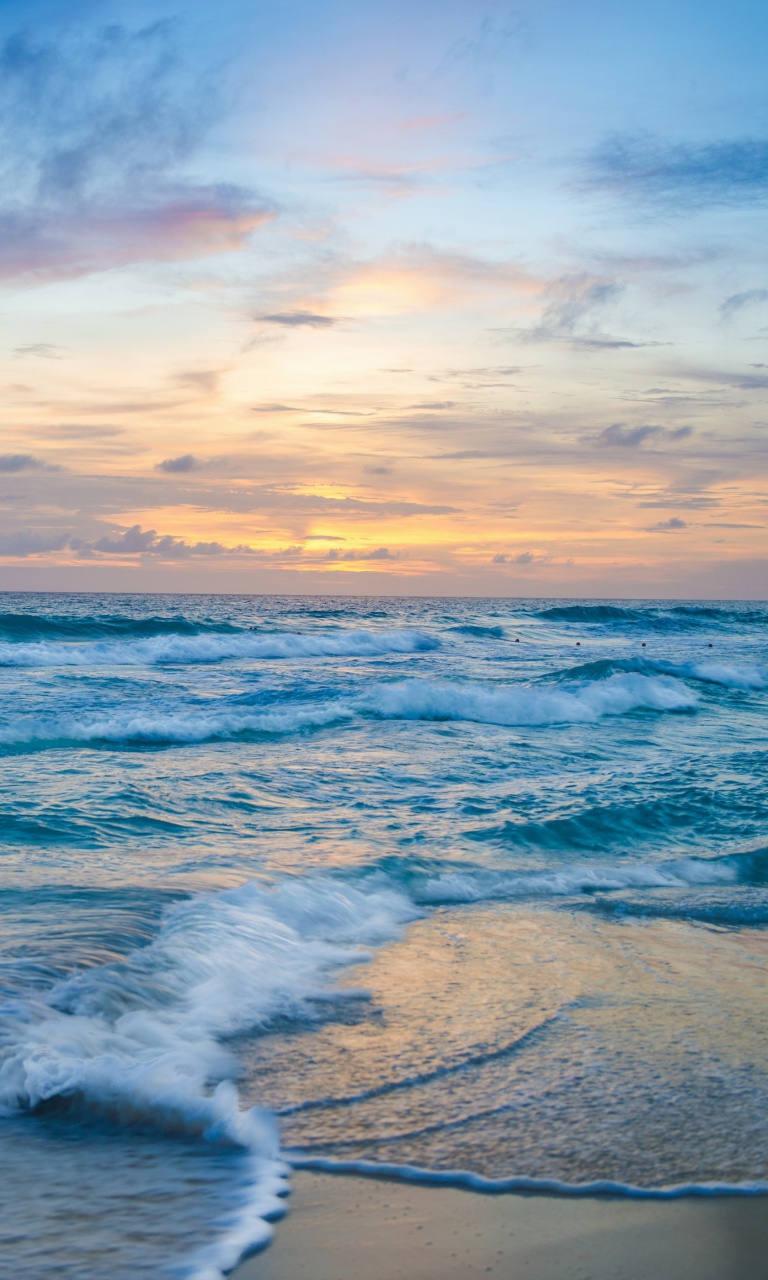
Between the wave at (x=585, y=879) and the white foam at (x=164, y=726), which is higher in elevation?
the white foam at (x=164, y=726)

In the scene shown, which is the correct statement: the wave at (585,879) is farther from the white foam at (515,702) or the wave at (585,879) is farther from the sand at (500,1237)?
the white foam at (515,702)

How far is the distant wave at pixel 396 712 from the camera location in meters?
15.8

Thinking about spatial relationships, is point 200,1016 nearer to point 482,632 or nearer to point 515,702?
point 515,702

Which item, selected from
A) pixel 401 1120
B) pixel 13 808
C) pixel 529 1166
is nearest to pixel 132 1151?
pixel 401 1120

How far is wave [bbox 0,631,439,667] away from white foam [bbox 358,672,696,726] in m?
13.8

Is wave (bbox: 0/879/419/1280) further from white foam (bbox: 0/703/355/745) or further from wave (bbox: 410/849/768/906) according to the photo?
white foam (bbox: 0/703/355/745)

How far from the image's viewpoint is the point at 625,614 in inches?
3044

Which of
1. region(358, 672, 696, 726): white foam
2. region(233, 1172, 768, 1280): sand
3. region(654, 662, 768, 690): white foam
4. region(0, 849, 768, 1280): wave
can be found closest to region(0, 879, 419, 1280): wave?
region(0, 849, 768, 1280): wave

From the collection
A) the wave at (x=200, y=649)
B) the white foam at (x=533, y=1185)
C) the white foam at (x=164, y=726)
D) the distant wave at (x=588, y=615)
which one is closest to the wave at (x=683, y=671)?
the white foam at (x=164, y=726)

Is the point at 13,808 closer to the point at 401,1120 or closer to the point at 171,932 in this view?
the point at 171,932

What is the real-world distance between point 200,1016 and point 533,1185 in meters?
2.15

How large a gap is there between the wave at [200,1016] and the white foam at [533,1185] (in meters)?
0.36

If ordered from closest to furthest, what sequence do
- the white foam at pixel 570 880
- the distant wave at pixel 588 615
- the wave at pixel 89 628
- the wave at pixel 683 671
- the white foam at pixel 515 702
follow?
1. the white foam at pixel 570 880
2. the white foam at pixel 515 702
3. the wave at pixel 683 671
4. the wave at pixel 89 628
5. the distant wave at pixel 588 615

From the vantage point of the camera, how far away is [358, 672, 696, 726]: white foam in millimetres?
20016
